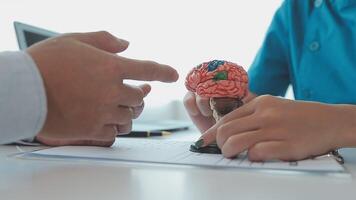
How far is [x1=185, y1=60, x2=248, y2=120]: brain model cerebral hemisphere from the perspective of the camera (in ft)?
1.71

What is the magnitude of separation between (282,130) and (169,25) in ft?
4.33

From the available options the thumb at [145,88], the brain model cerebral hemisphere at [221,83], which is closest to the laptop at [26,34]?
the thumb at [145,88]

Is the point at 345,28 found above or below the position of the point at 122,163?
above

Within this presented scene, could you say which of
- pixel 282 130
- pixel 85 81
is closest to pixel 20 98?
pixel 85 81

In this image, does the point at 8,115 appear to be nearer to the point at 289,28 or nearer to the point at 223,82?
the point at 223,82

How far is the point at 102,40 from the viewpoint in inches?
21.2

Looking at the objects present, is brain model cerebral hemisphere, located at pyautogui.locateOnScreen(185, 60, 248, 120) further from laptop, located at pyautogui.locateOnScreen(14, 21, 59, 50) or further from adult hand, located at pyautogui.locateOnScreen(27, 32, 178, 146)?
laptop, located at pyautogui.locateOnScreen(14, 21, 59, 50)

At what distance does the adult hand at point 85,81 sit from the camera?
45 cm

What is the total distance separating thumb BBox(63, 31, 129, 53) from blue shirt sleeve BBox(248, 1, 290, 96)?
2.42 feet

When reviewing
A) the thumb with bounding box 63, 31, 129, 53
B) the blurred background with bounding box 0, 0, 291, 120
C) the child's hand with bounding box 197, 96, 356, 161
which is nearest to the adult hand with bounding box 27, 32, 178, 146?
the thumb with bounding box 63, 31, 129, 53

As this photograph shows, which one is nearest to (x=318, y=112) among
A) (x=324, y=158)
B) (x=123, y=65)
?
(x=324, y=158)

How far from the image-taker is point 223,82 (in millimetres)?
517

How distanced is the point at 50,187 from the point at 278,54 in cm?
101

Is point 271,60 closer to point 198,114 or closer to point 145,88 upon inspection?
point 198,114
